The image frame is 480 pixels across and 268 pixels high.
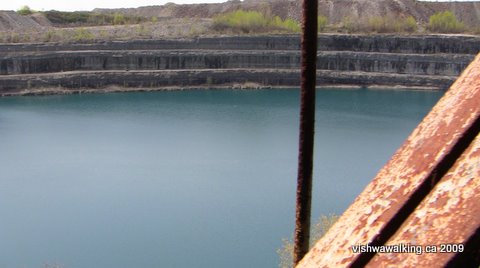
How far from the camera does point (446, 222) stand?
129 centimetres

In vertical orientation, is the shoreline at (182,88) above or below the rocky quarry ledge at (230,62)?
below

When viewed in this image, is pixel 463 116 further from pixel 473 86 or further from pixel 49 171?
pixel 49 171

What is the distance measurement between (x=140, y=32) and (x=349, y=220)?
39.1m

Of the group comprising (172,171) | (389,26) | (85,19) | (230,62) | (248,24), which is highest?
(85,19)

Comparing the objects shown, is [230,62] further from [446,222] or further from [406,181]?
[446,222]

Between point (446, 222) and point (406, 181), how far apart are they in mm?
224

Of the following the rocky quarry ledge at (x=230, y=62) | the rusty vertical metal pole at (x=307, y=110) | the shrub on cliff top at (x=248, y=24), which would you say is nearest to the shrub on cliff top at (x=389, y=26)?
the rocky quarry ledge at (x=230, y=62)

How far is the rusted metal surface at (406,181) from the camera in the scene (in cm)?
144

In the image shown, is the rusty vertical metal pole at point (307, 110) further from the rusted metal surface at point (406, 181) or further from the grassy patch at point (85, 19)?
the grassy patch at point (85, 19)

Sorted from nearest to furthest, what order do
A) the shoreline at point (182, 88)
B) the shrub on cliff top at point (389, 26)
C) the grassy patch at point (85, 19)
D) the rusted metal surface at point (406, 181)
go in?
the rusted metal surface at point (406, 181)
the shoreline at point (182, 88)
the shrub on cliff top at point (389, 26)
the grassy patch at point (85, 19)

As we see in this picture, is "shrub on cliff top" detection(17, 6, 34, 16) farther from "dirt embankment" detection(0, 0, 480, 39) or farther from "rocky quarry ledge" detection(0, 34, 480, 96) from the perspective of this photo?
"rocky quarry ledge" detection(0, 34, 480, 96)

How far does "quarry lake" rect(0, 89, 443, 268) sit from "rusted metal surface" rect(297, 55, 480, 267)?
9.73 meters

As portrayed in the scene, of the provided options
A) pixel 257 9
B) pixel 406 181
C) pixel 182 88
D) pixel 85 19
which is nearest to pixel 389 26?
pixel 257 9

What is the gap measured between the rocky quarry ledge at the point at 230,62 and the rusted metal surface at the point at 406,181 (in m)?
32.7
